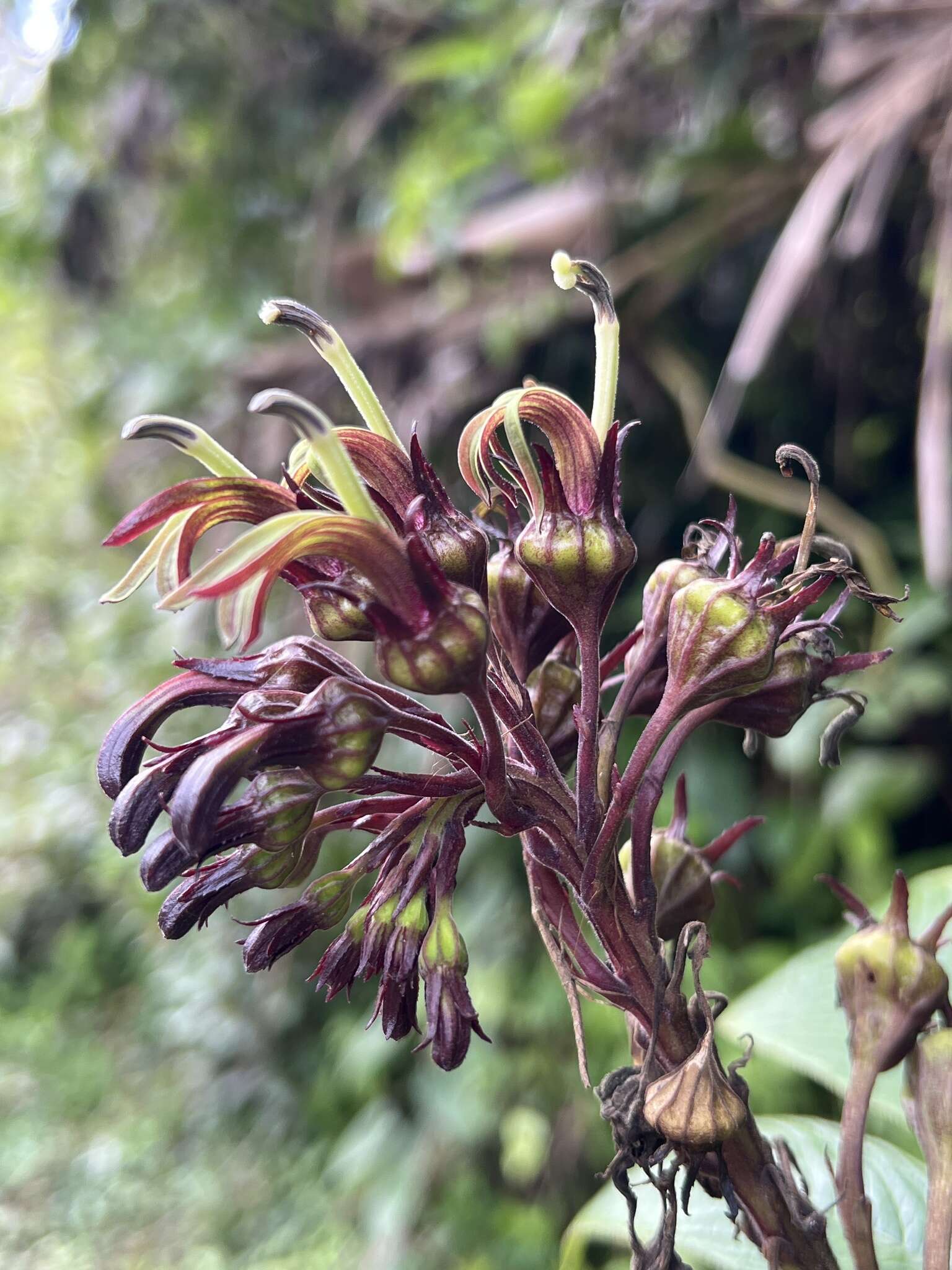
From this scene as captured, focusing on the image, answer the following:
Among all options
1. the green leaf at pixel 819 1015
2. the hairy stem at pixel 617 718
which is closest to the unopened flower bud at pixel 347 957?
the hairy stem at pixel 617 718

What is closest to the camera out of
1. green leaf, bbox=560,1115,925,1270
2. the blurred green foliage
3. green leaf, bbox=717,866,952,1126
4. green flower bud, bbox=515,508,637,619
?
green flower bud, bbox=515,508,637,619

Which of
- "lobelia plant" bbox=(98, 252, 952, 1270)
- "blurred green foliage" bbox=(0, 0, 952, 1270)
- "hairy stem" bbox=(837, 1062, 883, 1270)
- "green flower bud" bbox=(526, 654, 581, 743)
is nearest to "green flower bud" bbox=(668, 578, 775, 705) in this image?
"lobelia plant" bbox=(98, 252, 952, 1270)

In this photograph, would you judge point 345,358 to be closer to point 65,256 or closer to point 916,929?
point 916,929

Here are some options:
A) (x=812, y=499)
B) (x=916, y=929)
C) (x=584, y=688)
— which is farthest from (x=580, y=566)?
(x=916, y=929)

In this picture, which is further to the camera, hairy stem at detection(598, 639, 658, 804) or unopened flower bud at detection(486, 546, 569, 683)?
unopened flower bud at detection(486, 546, 569, 683)

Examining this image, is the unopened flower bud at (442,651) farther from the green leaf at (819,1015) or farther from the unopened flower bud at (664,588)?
the green leaf at (819,1015)

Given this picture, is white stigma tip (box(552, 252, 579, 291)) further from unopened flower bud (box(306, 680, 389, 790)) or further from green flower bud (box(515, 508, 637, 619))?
unopened flower bud (box(306, 680, 389, 790))
